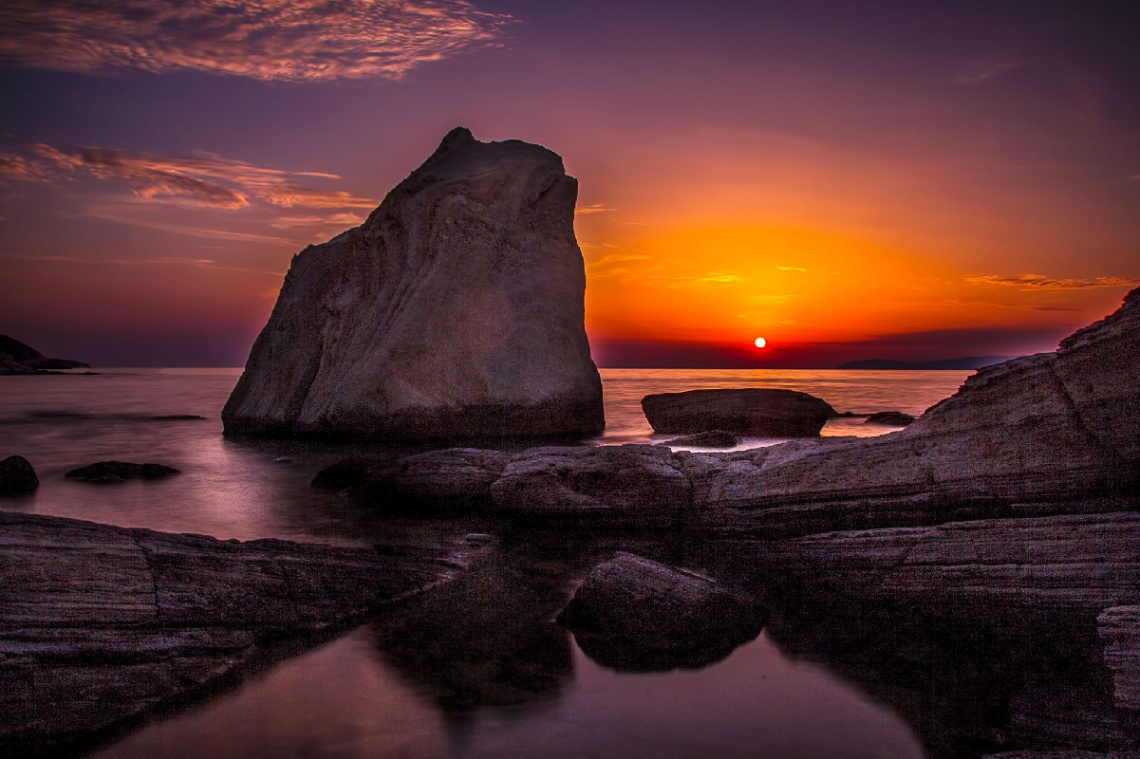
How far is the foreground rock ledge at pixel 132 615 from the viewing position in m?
4.62

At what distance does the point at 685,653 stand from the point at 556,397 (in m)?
13.6

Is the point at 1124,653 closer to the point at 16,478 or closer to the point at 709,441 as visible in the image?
the point at 709,441

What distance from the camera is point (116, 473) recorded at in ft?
47.3

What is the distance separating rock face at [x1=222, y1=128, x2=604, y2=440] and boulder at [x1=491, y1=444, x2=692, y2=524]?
8.19 m

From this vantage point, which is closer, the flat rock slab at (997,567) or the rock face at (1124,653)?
the rock face at (1124,653)

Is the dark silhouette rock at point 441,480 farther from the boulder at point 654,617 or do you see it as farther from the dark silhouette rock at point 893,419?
the dark silhouette rock at point 893,419

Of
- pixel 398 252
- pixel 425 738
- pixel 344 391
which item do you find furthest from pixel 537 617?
pixel 398 252

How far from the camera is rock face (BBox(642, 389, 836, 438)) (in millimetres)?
20609

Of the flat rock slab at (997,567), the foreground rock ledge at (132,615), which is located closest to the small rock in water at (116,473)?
the foreground rock ledge at (132,615)

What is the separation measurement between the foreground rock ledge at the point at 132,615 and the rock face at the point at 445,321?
1133cm

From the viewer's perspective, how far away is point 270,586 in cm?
624

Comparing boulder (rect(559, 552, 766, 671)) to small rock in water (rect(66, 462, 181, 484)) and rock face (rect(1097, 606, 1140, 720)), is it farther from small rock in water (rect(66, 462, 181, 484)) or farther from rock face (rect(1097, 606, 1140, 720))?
small rock in water (rect(66, 462, 181, 484))

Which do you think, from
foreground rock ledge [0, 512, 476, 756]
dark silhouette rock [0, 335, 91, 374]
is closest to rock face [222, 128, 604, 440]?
foreground rock ledge [0, 512, 476, 756]

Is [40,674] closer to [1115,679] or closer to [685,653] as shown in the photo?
[685,653]
